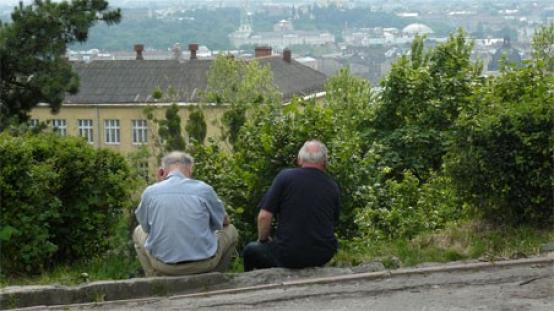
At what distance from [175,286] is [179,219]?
53 centimetres

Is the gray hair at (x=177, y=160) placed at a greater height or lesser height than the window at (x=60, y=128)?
greater

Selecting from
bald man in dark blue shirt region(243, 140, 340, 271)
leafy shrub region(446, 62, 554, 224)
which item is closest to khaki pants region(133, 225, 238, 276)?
bald man in dark blue shirt region(243, 140, 340, 271)

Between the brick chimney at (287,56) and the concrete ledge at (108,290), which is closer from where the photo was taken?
the concrete ledge at (108,290)

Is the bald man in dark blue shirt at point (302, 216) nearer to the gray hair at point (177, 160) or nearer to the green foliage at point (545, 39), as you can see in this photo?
the gray hair at point (177, 160)

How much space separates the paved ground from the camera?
721 cm

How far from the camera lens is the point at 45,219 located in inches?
348

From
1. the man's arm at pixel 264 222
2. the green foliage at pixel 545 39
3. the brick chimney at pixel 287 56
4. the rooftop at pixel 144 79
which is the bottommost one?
the rooftop at pixel 144 79

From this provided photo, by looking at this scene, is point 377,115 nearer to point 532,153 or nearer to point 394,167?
point 394,167

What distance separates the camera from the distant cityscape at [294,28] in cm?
8144

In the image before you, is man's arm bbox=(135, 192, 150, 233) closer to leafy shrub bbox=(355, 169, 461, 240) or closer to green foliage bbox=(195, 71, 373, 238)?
green foliage bbox=(195, 71, 373, 238)

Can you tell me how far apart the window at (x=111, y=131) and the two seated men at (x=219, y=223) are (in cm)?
7115

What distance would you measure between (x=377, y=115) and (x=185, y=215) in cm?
1146

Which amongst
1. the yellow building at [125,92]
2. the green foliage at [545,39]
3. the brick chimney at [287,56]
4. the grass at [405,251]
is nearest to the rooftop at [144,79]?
the yellow building at [125,92]

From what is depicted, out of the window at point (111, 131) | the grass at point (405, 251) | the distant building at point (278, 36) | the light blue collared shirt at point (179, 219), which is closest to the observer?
the light blue collared shirt at point (179, 219)
